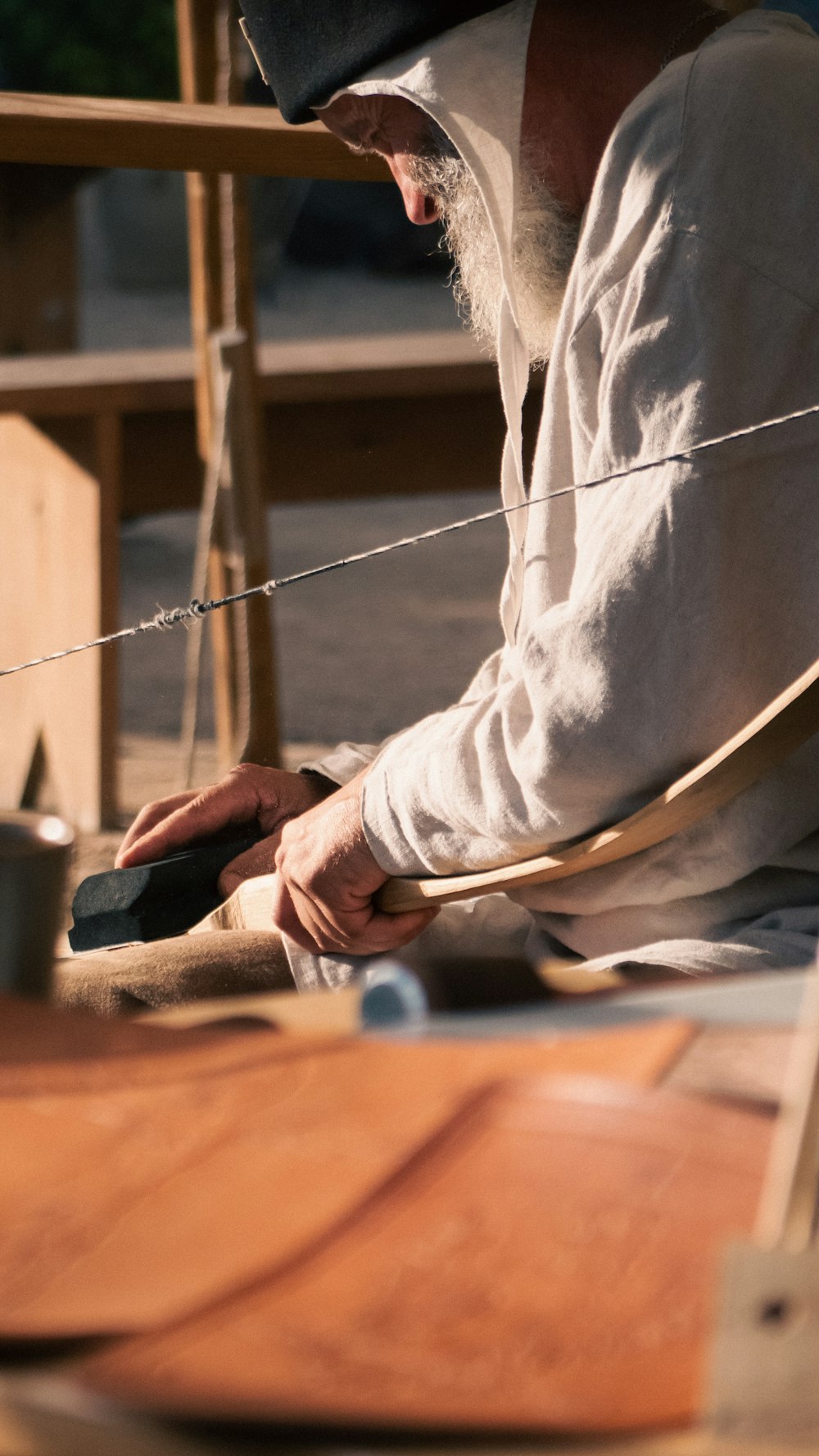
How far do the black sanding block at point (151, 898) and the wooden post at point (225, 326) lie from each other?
1.27 m

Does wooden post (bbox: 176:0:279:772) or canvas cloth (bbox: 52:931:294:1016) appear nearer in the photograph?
canvas cloth (bbox: 52:931:294:1016)

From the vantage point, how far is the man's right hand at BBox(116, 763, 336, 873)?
5.18 ft

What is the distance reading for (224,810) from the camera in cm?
A: 159

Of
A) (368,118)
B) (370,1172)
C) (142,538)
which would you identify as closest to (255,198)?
(142,538)

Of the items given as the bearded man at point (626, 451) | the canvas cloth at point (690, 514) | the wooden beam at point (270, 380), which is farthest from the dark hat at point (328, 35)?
the wooden beam at point (270, 380)

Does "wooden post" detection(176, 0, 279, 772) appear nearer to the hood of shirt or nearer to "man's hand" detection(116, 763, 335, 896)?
"man's hand" detection(116, 763, 335, 896)

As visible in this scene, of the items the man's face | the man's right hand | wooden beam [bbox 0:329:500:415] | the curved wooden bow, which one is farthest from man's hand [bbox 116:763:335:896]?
wooden beam [bbox 0:329:500:415]

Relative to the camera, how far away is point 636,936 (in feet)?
4.25

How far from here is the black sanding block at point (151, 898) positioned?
149 cm

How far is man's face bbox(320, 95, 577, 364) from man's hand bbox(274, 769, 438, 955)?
46cm

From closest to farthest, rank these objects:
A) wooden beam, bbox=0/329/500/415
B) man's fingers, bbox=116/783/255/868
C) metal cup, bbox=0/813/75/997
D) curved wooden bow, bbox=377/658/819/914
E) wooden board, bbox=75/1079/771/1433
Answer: wooden board, bbox=75/1079/771/1433 → metal cup, bbox=0/813/75/997 → curved wooden bow, bbox=377/658/819/914 → man's fingers, bbox=116/783/255/868 → wooden beam, bbox=0/329/500/415

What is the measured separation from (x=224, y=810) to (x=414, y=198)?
2.03 ft

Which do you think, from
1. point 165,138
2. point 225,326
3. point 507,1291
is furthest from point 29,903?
point 225,326

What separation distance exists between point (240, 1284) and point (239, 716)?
2.89 meters
